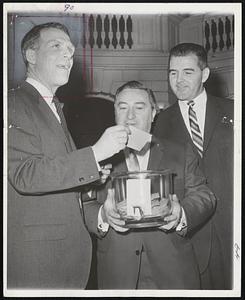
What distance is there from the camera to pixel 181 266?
5.05 ft

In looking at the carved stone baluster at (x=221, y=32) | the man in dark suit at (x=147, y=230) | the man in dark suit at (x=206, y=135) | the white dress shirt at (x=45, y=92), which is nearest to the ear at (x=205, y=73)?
the man in dark suit at (x=206, y=135)

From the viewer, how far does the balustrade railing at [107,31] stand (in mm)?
1579

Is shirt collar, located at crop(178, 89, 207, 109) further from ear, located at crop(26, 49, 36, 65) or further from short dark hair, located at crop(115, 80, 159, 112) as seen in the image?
ear, located at crop(26, 49, 36, 65)

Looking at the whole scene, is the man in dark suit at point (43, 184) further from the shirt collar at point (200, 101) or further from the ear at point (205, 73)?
the ear at point (205, 73)

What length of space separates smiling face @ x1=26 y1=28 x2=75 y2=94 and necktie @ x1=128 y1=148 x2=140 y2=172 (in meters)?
0.34

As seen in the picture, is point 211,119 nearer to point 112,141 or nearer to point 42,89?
point 112,141

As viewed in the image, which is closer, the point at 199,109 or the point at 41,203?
the point at 41,203

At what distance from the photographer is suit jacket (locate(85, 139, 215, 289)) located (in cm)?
153

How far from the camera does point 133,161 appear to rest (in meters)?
1.54

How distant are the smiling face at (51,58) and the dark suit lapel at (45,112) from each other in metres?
0.05

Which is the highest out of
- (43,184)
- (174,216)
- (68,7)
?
(68,7)

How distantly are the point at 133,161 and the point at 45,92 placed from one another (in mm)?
389

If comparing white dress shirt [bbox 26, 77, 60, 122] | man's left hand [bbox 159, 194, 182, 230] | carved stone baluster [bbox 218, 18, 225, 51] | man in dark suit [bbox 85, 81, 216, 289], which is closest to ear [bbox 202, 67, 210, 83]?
carved stone baluster [bbox 218, 18, 225, 51]

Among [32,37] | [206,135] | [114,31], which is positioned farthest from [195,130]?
[32,37]
